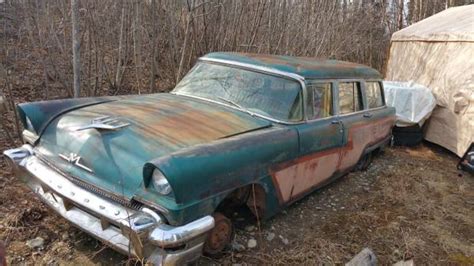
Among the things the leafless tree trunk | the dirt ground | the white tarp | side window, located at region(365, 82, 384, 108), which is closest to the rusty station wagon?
the dirt ground

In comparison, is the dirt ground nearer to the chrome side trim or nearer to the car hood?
the car hood

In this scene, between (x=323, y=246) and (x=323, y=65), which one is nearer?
(x=323, y=246)

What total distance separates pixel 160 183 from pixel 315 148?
1.85 metres

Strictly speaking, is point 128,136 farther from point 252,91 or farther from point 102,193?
point 252,91

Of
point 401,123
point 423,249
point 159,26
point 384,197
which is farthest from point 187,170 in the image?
point 401,123

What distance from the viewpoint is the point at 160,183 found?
2402 millimetres

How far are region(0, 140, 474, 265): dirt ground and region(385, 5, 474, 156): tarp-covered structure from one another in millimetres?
1694

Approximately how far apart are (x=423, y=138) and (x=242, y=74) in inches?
200

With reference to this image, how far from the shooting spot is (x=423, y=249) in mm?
3541

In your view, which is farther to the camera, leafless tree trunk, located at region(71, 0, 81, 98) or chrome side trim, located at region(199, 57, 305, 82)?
leafless tree trunk, located at region(71, 0, 81, 98)

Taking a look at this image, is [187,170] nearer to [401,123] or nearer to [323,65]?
[323,65]

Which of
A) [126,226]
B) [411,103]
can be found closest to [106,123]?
[126,226]

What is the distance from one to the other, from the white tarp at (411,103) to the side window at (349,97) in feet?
8.53

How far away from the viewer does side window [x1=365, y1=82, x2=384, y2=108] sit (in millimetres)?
5124
